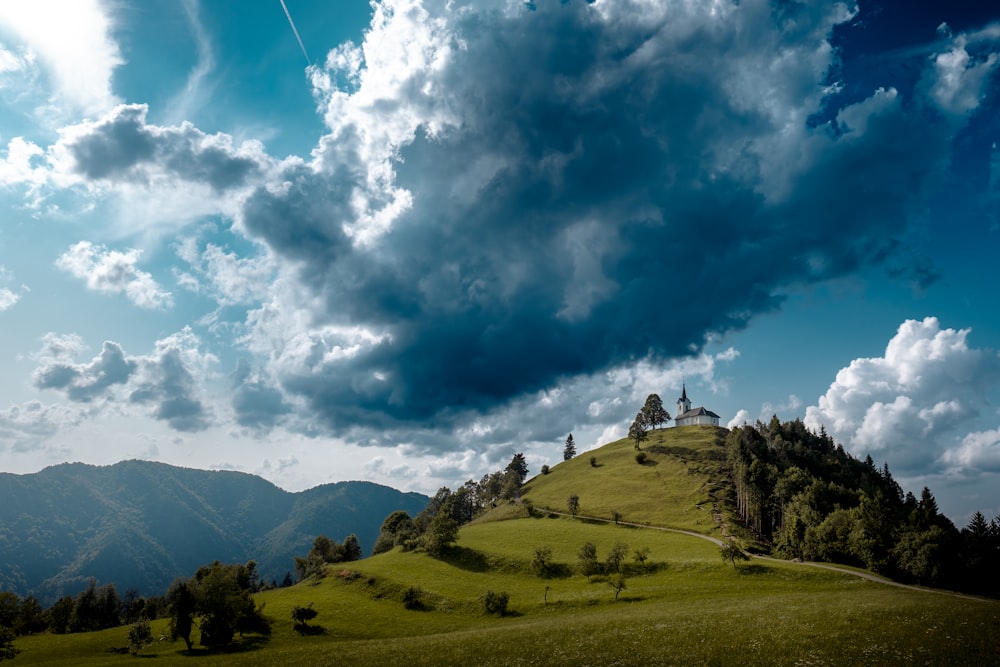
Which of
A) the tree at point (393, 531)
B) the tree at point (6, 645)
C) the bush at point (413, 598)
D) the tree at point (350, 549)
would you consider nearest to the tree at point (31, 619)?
the tree at point (6, 645)

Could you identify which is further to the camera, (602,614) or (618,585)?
(618,585)

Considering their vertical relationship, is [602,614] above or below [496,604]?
above

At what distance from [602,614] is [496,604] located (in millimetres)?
22407

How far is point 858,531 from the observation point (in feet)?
294

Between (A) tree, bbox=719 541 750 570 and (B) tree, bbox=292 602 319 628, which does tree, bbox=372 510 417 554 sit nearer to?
(B) tree, bbox=292 602 319 628

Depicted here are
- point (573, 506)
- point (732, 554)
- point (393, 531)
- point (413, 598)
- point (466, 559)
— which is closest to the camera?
point (413, 598)

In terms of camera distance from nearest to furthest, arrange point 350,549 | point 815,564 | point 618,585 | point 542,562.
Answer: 1. point 618,585
2. point 815,564
3. point 542,562
4. point 350,549

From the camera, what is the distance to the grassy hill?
36.6 metres

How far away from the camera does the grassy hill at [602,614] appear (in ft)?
120

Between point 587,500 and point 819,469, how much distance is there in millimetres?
A: 77534

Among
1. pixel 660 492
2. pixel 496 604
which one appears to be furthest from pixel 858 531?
pixel 660 492

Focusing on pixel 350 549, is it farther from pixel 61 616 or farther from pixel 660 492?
pixel 660 492

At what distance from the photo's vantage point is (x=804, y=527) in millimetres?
104750

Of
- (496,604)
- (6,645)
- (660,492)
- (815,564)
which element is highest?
(660,492)
